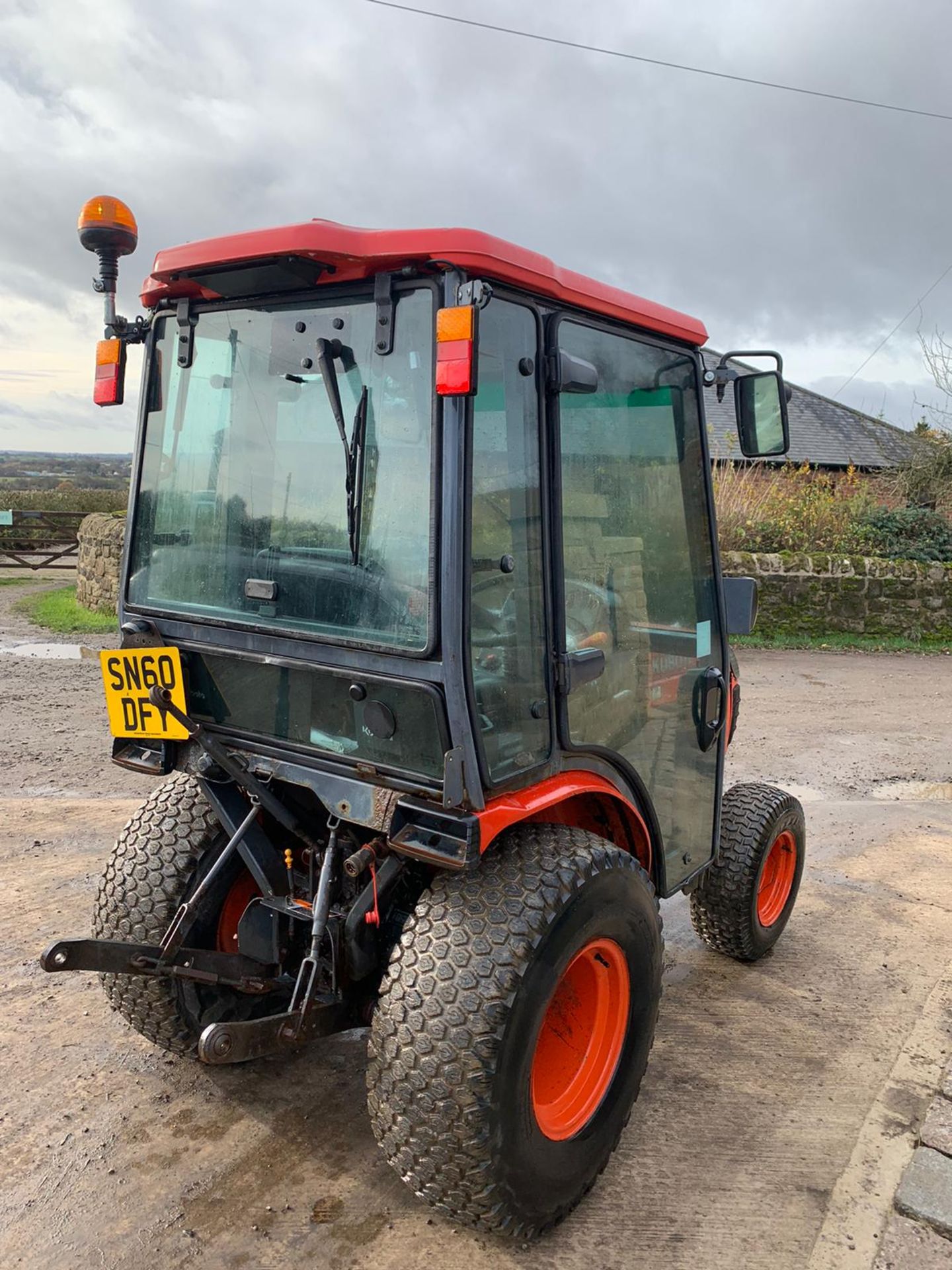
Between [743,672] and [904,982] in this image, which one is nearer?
[904,982]

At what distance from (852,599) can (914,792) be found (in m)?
6.12

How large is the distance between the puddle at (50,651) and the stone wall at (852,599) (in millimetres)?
7971

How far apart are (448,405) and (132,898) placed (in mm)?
1741

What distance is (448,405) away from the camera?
212 cm

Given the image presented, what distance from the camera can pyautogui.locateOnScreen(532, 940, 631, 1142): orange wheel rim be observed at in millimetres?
2510

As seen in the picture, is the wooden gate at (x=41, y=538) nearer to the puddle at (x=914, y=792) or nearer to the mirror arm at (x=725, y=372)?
the puddle at (x=914, y=792)

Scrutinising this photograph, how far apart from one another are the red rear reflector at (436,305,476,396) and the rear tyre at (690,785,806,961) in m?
2.25

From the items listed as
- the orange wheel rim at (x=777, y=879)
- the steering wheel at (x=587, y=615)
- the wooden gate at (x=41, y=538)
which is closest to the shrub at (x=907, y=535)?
the orange wheel rim at (x=777, y=879)

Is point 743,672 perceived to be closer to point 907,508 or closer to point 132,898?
point 907,508

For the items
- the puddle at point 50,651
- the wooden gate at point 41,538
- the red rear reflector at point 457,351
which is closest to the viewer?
the red rear reflector at point 457,351

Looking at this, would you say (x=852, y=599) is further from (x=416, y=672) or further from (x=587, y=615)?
(x=416, y=672)

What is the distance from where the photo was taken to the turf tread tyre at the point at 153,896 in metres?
2.77

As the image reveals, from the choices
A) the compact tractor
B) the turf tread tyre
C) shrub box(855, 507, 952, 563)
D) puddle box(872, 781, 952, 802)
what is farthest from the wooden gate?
the compact tractor

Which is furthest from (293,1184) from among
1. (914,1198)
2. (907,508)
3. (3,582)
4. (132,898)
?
(3,582)
